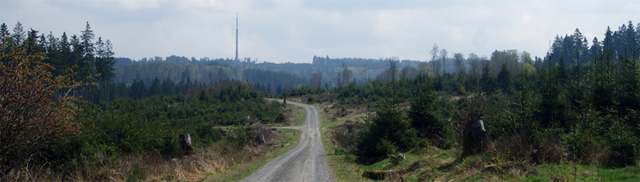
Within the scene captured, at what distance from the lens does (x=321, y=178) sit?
13.7 m

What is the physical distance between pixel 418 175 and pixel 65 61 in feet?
184

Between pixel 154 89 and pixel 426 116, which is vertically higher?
pixel 426 116

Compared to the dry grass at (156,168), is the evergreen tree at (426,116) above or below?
above

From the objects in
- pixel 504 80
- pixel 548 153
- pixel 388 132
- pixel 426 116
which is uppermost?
pixel 504 80

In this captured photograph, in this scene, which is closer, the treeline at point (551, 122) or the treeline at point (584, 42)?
the treeline at point (551, 122)

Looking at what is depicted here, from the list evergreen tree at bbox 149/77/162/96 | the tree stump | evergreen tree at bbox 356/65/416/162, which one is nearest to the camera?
the tree stump

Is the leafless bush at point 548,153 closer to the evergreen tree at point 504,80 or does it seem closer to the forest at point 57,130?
the forest at point 57,130

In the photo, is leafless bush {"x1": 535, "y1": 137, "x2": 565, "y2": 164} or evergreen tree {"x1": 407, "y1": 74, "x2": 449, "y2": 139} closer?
leafless bush {"x1": 535, "y1": 137, "x2": 565, "y2": 164}

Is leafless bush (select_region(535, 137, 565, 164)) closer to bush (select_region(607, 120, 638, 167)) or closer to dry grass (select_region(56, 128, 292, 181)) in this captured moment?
bush (select_region(607, 120, 638, 167))

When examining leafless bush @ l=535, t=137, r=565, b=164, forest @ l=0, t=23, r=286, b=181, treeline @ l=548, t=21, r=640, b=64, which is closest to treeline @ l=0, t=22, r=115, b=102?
forest @ l=0, t=23, r=286, b=181

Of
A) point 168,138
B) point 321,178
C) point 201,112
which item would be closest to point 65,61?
point 201,112

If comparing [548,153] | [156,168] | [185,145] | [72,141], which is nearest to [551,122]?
[548,153]

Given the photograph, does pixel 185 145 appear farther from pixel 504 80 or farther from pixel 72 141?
pixel 504 80

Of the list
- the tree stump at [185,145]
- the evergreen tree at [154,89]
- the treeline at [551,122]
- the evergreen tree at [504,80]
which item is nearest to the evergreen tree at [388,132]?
the treeline at [551,122]
